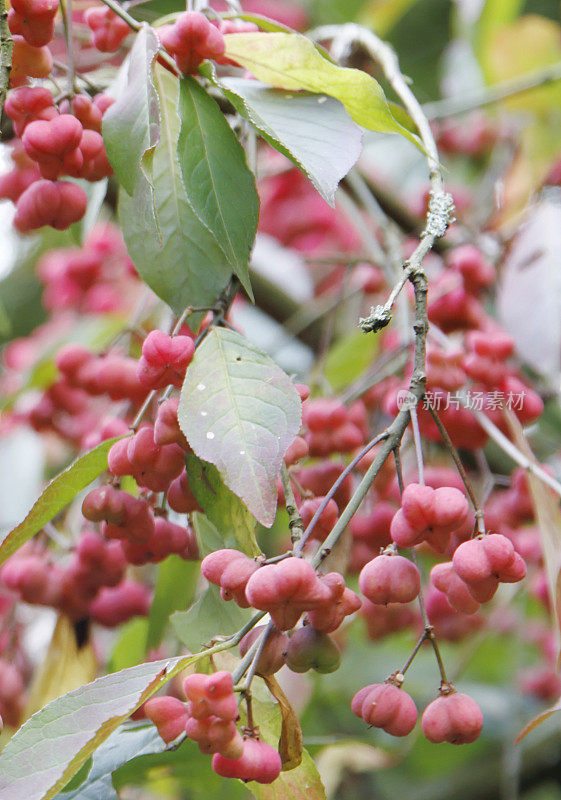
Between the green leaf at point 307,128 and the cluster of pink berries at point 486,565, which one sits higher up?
the green leaf at point 307,128

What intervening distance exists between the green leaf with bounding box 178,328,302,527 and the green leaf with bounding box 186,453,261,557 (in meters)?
0.04

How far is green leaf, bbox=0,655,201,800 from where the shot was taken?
493 mm

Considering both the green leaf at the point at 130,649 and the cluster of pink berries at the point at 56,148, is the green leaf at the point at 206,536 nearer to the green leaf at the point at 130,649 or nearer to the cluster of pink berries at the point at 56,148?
the cluster of pink berries at the point at 56,148

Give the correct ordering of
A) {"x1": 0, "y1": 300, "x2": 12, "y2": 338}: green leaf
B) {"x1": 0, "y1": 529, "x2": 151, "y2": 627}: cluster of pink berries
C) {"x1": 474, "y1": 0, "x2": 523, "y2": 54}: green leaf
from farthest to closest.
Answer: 1. {"x1": 474, "y1": 0, "x2": 523, "y2": 54}: green leaf
2. {"x1": 0, "y1": 300, "x2": 12, "y2": 338}: green leaf
3. {"x1": 0, "y1": 529, "x2": 151, "y2": 627}: cluster of pink berries

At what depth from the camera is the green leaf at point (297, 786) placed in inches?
23.2

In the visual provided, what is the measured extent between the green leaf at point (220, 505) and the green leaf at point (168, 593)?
24 centimetres

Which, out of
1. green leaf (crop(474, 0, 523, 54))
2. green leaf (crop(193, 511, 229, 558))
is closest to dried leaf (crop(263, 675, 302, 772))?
green leaf (crop(193, 511, 229, 558))

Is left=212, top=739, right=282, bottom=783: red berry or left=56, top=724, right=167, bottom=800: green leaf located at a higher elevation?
left=212, top=739, right=282, bottom=783: red berry

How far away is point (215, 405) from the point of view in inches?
22.2

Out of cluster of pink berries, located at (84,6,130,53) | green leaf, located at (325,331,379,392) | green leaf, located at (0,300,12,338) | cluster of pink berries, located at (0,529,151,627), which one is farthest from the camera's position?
green leaf, located at (325,331,379,392)

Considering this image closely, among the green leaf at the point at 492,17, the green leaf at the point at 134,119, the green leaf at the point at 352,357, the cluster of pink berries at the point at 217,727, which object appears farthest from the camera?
the green leaf at the point at 492,17

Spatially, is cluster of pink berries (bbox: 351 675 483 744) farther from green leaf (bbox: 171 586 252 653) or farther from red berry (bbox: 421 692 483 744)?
green leaf (bbox: 171 586 252 653)

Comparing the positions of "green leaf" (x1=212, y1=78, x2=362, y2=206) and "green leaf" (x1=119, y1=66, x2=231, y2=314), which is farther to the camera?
"green leaf" (x1=119, y1=66, x2=231, y2=314)

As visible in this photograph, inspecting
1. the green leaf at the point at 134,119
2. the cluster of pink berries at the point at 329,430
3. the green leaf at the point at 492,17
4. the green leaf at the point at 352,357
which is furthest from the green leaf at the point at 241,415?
the green leaf at the point at 492,17
